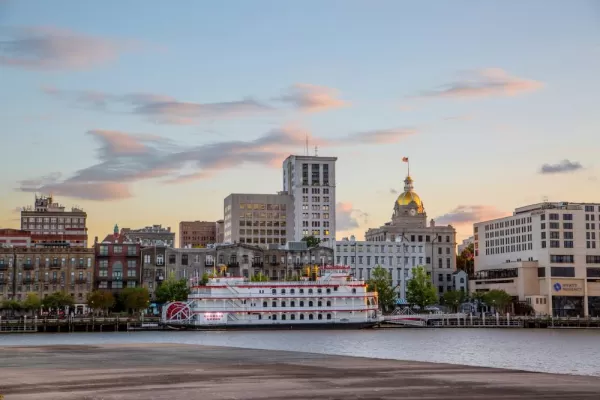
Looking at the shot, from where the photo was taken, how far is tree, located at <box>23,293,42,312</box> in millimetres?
161500

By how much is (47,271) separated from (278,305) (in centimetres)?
5226

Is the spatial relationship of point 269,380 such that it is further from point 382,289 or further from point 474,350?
point 382,289

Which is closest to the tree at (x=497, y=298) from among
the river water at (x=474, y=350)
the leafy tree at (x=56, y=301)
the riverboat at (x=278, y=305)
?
the riverboat at (x=278, y=305)

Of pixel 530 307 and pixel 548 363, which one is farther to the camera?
pixel 530 307

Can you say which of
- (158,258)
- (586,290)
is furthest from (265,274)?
(586,290)

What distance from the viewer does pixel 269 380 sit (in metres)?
38.8

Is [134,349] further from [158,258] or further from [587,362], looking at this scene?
[158,258]

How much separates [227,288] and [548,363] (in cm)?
7470

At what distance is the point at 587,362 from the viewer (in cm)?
7694

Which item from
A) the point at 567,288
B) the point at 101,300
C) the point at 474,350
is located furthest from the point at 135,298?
the point at 567,288

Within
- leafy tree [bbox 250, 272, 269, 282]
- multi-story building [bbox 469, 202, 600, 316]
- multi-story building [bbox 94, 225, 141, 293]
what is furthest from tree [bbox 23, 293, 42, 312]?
multi-story building [bbox 469, 202, 600, 316]

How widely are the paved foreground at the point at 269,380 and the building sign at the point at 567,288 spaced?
5749 inches

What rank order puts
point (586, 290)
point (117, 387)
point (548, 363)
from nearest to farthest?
point (117, 387)
point (548, 363)
point (586, 290)

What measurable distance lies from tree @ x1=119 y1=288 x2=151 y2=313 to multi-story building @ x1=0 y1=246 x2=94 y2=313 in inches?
435
